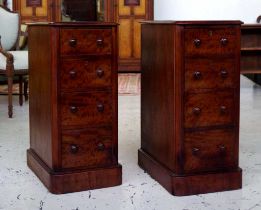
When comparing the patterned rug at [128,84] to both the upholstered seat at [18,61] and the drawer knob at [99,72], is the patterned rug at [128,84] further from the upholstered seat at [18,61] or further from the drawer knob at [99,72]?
the drawer knob at [99,72]

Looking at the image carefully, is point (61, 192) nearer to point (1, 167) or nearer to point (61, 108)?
point (61, 108)

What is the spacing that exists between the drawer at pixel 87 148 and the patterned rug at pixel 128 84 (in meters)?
3.89

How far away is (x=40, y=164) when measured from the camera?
324 centimetres

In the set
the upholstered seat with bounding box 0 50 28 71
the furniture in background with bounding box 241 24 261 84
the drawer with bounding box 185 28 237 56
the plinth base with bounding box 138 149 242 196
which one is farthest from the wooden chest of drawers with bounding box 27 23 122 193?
the furniture in background with bounding box 241 24 261 84

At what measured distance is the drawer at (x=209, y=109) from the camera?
9.66ft

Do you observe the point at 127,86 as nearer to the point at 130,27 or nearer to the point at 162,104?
the point at 130,27

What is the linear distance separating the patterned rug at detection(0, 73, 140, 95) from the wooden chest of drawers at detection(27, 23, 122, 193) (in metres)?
3.88

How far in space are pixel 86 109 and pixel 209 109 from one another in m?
0.67

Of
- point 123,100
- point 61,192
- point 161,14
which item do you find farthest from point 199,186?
point 161,14

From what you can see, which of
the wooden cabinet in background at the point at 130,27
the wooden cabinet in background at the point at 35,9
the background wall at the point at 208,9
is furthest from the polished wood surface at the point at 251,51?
the wooden cabinet in background at the point at 35,9

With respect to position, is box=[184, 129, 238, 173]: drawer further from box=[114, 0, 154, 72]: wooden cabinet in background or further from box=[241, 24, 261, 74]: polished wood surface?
box=[114, 0, 154, 72]: wooden cabinet in background

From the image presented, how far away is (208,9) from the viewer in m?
10.0

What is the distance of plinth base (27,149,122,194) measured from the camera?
9.82 feet

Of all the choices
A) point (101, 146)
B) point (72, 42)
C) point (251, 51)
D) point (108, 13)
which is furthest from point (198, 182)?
point (108, 13)
